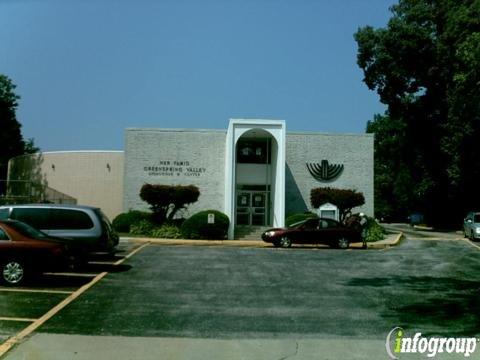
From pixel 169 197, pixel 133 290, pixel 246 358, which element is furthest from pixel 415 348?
pixel 169 197

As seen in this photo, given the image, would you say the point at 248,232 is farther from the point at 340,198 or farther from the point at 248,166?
the point at 340,198

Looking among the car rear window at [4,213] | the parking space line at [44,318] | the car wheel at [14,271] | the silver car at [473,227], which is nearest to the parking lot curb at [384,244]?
the silver car at [473,227]

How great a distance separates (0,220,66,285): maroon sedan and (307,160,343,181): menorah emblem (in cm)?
2328

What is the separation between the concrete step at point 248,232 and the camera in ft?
105

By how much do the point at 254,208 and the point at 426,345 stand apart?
26.3m

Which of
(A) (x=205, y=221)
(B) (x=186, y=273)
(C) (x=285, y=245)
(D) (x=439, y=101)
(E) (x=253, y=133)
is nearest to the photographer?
(B) (x=186, y=273)

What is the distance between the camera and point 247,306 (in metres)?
11.0

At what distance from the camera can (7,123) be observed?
175 ft

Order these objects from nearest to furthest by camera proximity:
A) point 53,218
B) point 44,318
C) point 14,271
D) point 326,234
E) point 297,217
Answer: point 44,318
point 14,271
point 53,218
point 326,234
point 297,217

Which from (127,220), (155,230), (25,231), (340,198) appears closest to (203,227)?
(155,230)

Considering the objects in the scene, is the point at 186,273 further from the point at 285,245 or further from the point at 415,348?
→ the point at 285,245

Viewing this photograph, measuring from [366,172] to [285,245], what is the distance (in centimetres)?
1125

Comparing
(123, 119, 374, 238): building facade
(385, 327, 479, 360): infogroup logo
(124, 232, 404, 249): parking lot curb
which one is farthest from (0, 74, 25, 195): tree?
(385, 327, 479, 360): infogroup logo

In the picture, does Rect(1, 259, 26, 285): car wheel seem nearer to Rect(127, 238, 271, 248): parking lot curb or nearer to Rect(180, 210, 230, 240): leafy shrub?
Rect(127, 238, 271, 248): parking lot curb
